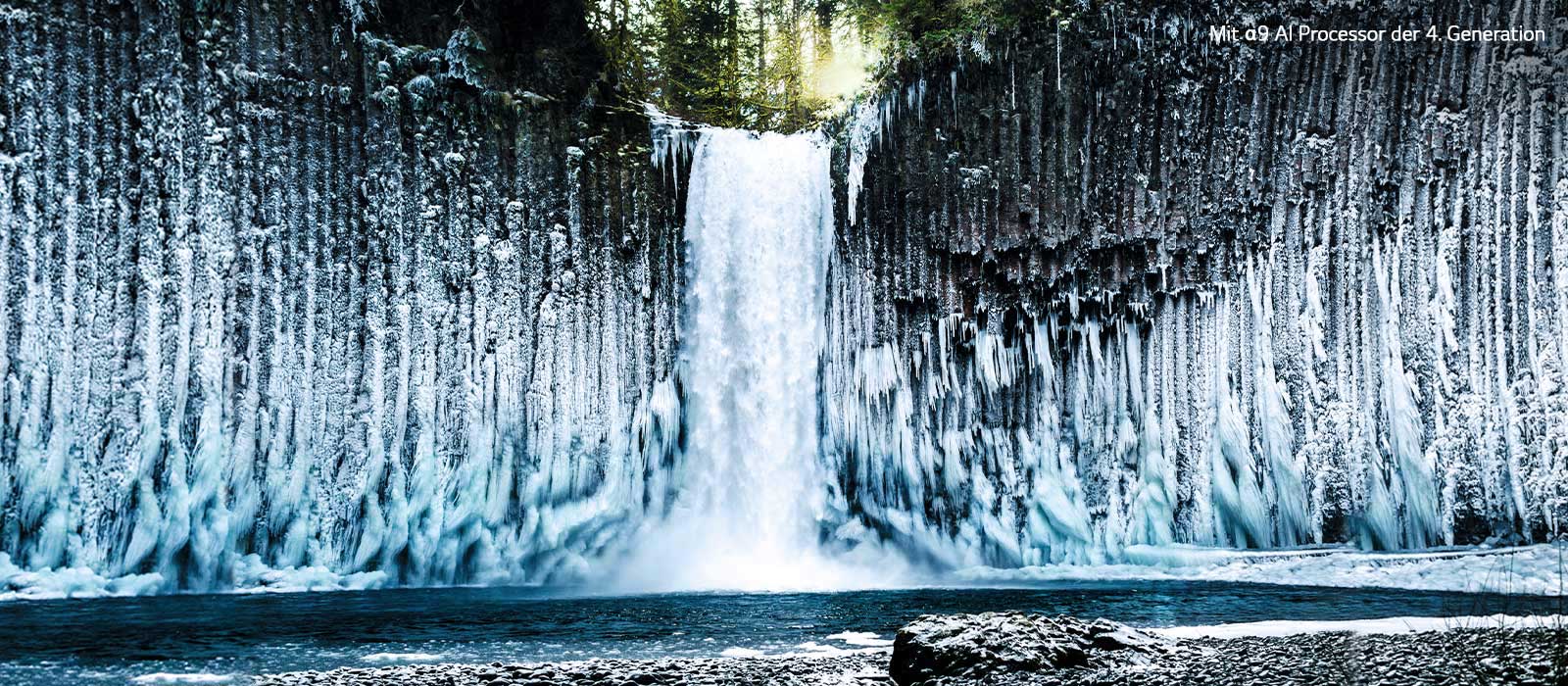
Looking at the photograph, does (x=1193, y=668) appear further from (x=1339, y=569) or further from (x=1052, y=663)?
(x=1339, y=569)

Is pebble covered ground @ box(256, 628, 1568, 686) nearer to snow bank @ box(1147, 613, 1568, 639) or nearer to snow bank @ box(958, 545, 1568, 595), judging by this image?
snow bank @ box(1147, 613, 1568, 639)

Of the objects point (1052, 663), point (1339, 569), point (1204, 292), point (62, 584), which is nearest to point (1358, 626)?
point (1052, 663)

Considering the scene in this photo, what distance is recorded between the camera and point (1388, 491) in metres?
14.2

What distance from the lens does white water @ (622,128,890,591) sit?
16.3 meters

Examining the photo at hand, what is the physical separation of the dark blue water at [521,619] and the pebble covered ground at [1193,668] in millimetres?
613

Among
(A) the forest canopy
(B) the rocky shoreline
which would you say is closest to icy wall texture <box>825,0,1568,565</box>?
(A) the forest canopy

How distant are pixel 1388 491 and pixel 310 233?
15478 mm

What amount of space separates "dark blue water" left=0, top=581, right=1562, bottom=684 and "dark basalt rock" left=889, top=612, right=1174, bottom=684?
121 centimetres

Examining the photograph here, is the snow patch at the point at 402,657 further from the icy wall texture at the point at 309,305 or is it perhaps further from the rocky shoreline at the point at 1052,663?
the icy wall texture at the point at 309,305

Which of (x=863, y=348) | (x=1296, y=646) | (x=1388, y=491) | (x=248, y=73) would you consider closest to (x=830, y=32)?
(x=863, y=348)

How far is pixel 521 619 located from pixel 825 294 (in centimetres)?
900

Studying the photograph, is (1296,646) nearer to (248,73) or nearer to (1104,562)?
(1104,562)

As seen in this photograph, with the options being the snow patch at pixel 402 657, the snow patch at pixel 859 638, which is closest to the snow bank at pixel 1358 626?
the snow patch at pixel 859 638

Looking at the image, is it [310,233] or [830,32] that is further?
[830,32]
